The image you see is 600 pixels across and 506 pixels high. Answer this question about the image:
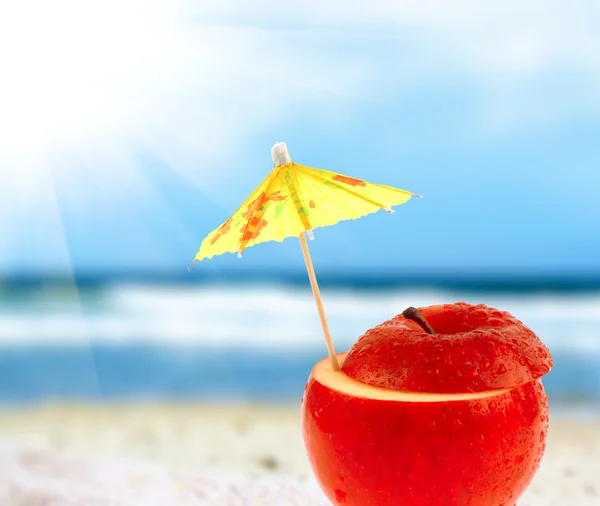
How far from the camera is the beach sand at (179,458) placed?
251 cm

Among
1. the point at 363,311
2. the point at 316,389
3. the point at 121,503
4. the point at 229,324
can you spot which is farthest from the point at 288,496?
the point at 363,311

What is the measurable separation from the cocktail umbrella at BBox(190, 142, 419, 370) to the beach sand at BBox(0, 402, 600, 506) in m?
1.11

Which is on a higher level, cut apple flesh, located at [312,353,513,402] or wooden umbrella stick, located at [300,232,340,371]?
wooden umbrella stick, located at [300,232,340,371]

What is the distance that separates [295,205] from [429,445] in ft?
2.12

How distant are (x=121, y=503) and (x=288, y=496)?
61cm

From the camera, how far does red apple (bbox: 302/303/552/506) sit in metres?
1.52

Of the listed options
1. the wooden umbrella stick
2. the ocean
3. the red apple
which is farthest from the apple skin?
the ocean

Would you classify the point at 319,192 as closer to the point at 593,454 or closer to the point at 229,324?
the point at 593,454

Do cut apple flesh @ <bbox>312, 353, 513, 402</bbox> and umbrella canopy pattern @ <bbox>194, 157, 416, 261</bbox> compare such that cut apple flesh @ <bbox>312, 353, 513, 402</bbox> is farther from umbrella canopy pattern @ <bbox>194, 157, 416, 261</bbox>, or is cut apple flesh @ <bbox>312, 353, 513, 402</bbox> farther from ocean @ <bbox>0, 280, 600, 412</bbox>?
ocean @ <bbox>0, 280, 600, 412</bbox>

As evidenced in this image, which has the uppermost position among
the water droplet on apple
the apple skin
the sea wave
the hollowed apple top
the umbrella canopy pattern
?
the umbrella canopy pattern

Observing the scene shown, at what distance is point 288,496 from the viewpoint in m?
2.49

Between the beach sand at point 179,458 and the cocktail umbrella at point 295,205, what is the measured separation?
111 cm

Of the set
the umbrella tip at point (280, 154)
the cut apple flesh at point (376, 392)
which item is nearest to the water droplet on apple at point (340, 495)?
the cut apple flesh at point (376, 392)

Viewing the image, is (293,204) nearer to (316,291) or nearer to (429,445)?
(316,291)
